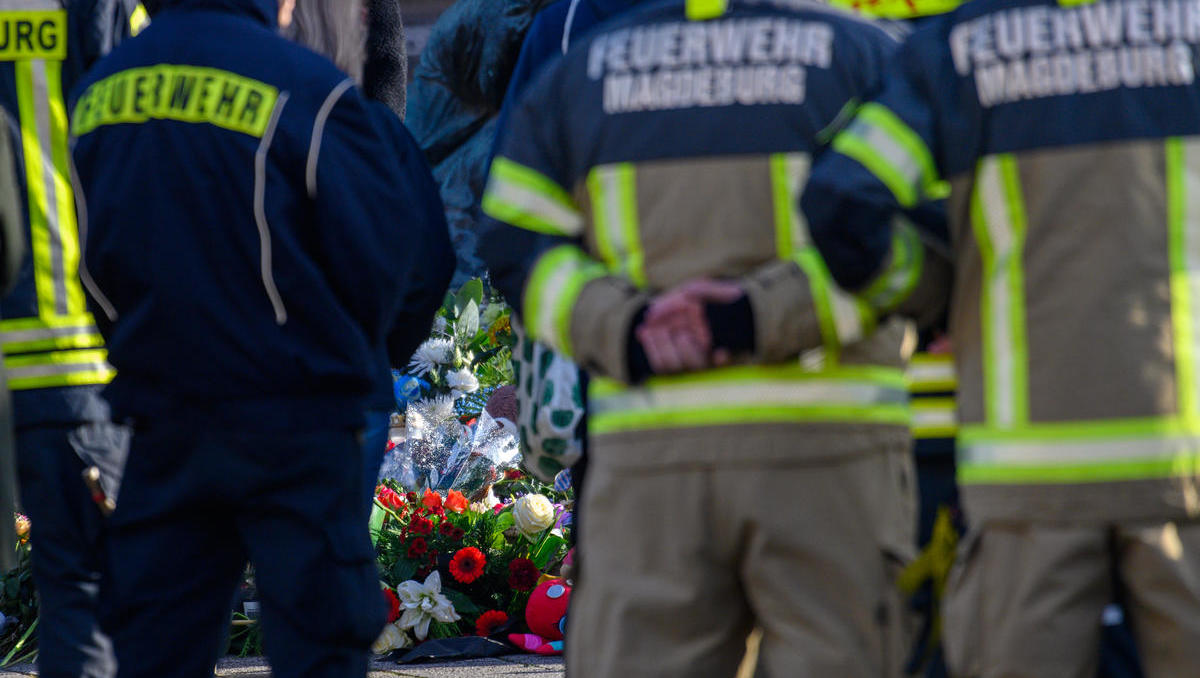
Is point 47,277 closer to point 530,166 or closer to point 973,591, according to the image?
point 530,166

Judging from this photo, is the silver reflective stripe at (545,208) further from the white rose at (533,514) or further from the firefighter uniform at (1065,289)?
the white rose at (533,514)

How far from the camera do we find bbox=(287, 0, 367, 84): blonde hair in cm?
379

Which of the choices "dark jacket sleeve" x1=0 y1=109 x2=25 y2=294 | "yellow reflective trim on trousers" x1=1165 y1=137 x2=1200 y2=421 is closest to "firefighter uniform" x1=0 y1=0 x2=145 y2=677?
"dark jacket sleeve" x1=0 y1=109 x2=25 y2=294

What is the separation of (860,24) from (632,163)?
42 centimetres

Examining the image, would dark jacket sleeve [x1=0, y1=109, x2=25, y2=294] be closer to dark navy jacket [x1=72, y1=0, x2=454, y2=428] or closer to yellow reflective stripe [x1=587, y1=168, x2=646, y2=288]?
dark navy jacket [x1=72, y1=0, x2=454, y2=428]

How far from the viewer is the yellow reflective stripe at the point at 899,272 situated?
2.52 m

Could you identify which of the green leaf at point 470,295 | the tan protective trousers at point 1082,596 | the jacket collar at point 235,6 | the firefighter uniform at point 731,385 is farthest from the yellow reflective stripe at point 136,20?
the green leaf at point 470,295

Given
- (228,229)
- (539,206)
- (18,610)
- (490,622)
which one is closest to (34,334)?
(228,229)

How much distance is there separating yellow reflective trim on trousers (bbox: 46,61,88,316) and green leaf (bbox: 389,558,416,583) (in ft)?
7.14

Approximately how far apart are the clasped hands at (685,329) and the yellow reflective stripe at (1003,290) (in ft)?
1.18

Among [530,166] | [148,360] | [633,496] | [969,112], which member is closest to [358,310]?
[148,360]

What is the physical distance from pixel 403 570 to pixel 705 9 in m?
3.46

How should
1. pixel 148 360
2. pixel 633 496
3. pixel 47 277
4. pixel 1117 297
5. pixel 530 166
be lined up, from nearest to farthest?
pixel 1117 297 → pixel 633 496 → pixel 530 166 → pixel 148 360 → pixel 47 277

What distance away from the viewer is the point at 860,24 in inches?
106
